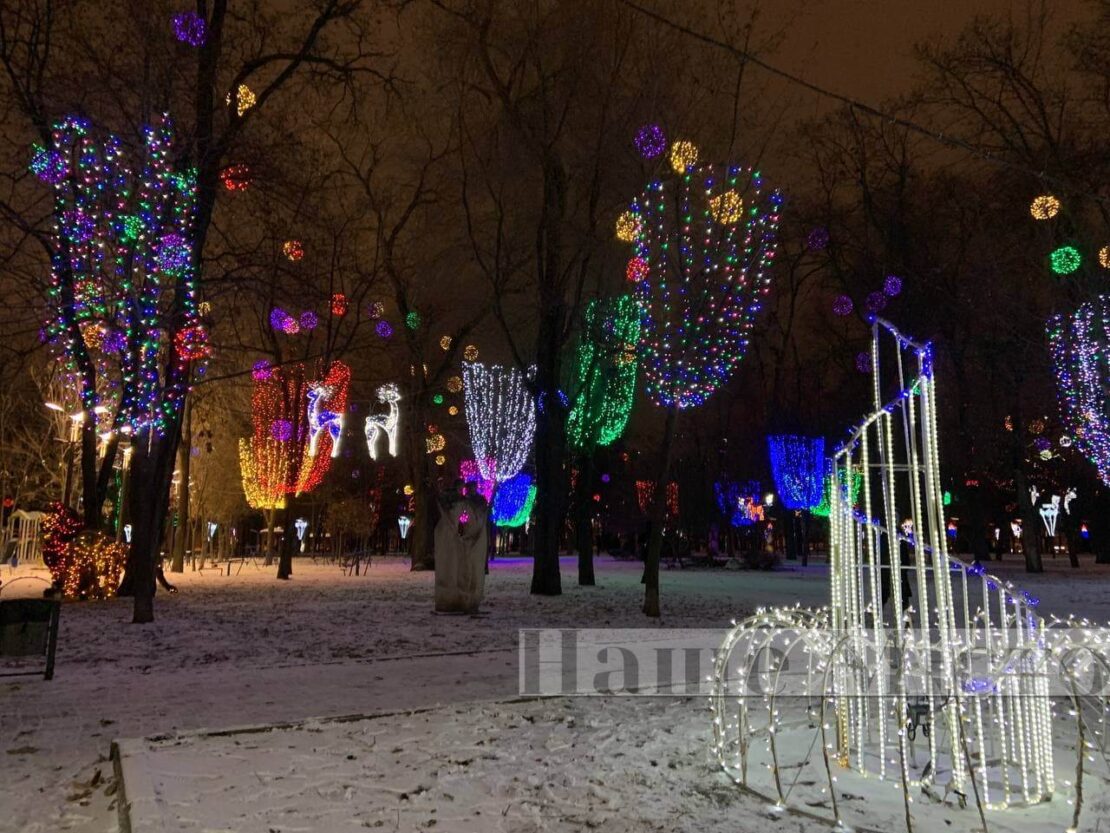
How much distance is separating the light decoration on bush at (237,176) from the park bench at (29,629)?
8.03 meters

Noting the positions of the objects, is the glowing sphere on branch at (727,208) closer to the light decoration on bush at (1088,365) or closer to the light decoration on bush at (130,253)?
the light decoration on bush at (130,253)

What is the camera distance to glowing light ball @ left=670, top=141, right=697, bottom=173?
15.5m

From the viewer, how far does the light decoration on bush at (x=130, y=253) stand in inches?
502

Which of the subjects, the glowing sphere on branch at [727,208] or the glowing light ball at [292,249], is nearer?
the glowing sphere on branch at [727,208]

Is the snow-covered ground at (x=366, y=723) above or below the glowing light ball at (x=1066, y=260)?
below

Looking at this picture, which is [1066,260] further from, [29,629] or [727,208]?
[29,629]

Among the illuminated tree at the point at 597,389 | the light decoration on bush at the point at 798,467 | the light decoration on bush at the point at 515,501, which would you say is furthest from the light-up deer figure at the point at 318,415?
the light decoration on bush at the point at 798,467

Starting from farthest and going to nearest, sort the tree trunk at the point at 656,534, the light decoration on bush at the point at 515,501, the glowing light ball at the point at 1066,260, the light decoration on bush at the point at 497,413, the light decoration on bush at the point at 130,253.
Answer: the light decoration on bush at the point at 515,501 < the light decoration on bush at the point at 497,413 < the glowing light ball at the point at 1066,260 < the tree trunk at the point at 656,534 < the light decoration on bush at the point at 130,253

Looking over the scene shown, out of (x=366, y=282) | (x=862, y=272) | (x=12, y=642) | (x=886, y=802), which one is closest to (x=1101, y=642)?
(x=886, y=802)

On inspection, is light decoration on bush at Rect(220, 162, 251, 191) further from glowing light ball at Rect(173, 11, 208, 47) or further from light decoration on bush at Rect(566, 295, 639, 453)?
light decoration on bush at Rect(566, 295, 639, 453)

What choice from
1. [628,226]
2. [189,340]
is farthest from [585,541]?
[189,340]

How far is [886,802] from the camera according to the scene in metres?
4.86

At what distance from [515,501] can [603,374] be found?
78.8 feet

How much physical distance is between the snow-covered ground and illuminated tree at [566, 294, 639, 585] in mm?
7405
